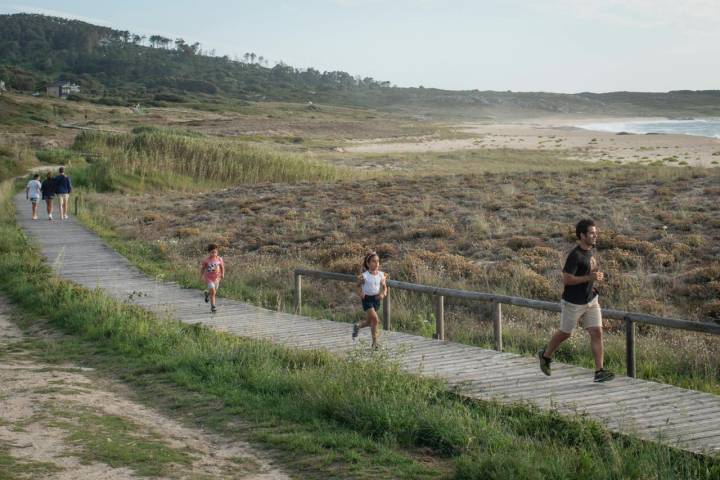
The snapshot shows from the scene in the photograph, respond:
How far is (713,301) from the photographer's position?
1481 centimetres

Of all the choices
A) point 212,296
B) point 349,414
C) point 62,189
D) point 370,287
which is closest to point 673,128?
point 62,189

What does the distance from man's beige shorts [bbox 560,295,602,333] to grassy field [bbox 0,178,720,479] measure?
1444 mm

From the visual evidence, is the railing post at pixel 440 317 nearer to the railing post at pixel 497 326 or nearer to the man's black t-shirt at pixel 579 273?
the railing post at pixel 497 326

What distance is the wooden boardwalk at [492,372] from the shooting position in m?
7.70

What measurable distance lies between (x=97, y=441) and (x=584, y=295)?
5243mm

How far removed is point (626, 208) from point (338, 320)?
15805 millimetres

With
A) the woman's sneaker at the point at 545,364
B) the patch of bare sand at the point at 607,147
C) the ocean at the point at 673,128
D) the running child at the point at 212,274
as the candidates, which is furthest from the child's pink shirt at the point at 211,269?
the ocean at the point at 673,128

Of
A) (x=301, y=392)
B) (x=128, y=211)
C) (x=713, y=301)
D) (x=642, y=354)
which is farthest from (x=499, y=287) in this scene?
(x=128, y=211)

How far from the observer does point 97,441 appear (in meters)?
7.98

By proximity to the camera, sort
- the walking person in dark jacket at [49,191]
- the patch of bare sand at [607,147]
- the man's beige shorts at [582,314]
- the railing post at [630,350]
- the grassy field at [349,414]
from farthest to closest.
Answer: the patch of bare sand at [607,147]
the walking person in dark jacket at [49,191]
the railing post at [630,350]
the man's beige shorts at [582,314]
the grassy field at [349,414]

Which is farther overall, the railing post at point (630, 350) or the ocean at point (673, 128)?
the ocean at point (673, 128)

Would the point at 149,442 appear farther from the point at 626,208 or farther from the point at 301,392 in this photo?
the point at 626,208

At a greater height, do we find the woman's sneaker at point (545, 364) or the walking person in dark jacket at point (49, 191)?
the walking person in dark jacket at point (49, 191)

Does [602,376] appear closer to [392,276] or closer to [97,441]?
[97,441]
